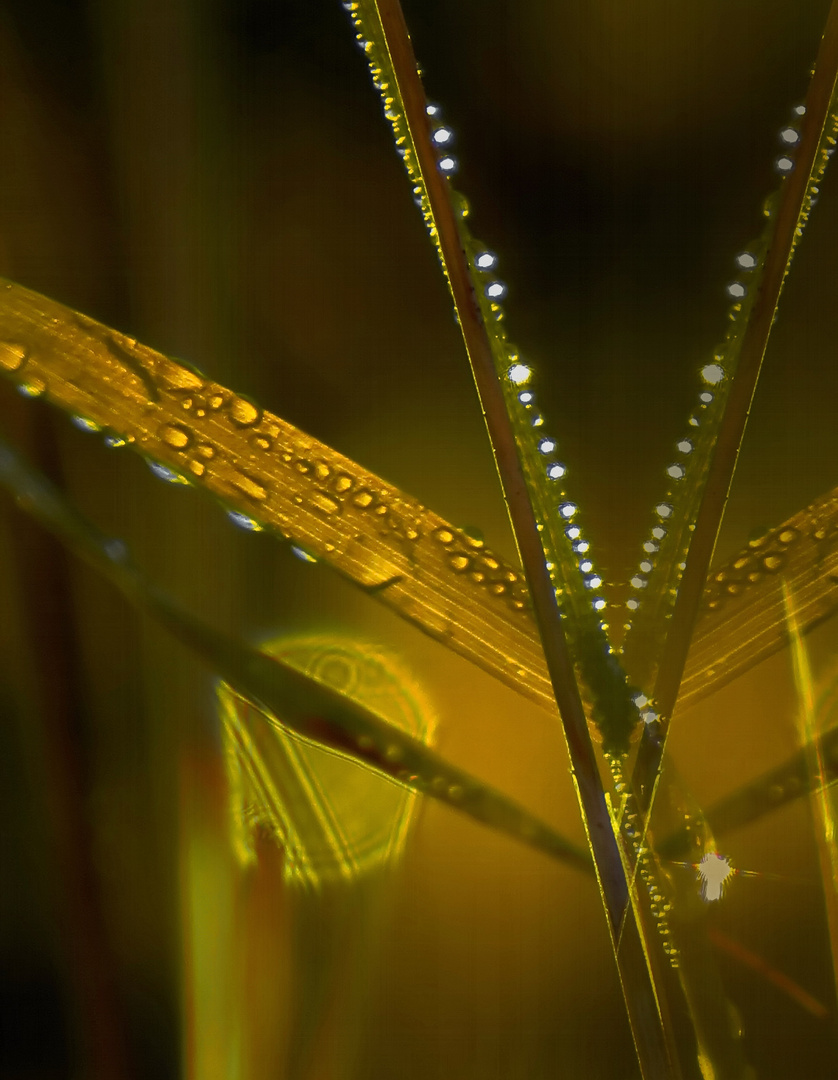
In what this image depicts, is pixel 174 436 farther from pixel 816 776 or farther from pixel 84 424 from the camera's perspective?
pixel 816 776

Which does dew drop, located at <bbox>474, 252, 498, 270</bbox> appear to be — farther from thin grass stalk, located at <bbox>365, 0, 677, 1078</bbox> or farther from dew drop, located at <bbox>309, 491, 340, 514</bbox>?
dew drop, located at <bbox>309, 491, 340, 514</bbox>

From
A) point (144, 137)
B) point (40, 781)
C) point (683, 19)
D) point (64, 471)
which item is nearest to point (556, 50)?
point (683, 19)

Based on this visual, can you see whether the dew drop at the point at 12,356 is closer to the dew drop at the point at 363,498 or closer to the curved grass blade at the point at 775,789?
the dew drop at the point at 363,498

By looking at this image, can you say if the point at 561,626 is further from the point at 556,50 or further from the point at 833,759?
the point at 556,50

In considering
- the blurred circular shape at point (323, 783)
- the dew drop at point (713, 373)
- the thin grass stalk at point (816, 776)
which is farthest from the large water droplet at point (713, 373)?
the blurred circular shape at point (323, 783)

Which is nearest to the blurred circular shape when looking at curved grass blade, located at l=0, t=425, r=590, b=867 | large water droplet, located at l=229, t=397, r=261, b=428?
curved grass blade, located at l=0, t=425, r=590, b=867

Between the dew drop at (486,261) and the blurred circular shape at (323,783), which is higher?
the dew drop at (486,261)
